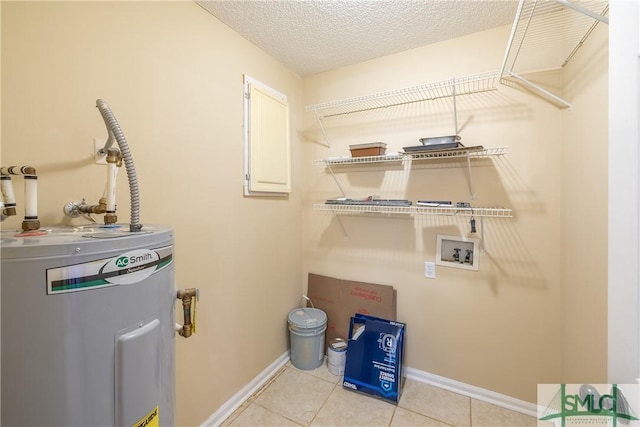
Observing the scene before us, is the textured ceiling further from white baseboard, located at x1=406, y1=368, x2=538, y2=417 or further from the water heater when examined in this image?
white baseboard, located at x1=406, y1=368, x2=538, y2=417

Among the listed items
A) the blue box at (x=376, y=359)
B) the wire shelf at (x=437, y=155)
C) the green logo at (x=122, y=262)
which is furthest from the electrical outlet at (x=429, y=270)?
the green logo at (x=122, y=262)

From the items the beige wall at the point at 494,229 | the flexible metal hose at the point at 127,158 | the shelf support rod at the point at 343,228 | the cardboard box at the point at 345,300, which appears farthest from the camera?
the shelf support rod at the point at 343,228

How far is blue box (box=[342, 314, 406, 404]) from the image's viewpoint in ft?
5.81

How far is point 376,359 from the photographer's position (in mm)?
1851

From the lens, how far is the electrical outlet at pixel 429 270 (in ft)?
6.27

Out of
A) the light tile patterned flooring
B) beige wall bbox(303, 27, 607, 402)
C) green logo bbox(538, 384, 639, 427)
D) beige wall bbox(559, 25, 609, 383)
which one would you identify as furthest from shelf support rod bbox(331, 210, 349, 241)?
green logo bbox(538, 384, 639, 427)

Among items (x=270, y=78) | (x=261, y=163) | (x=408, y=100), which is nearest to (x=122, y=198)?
(x=261, y=163)

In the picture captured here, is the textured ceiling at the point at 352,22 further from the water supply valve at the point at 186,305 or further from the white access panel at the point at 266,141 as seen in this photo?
the water supply valve at the point at 186,305

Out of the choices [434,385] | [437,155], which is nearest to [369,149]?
[437,155]

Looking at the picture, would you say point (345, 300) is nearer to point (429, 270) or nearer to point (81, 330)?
point (429, 270)

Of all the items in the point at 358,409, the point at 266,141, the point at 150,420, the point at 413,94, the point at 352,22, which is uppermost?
the point at 352,22

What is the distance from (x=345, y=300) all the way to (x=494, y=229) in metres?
1.22

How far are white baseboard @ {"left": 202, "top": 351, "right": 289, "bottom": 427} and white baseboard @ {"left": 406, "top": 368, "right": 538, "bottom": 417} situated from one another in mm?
1015

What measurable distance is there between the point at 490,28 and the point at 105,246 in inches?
91.1
